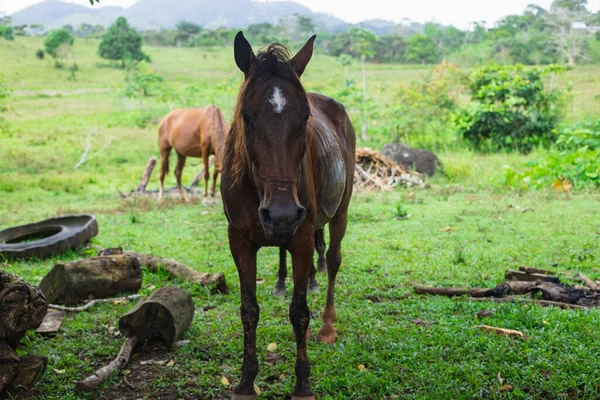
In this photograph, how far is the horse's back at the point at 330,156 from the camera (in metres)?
4.29

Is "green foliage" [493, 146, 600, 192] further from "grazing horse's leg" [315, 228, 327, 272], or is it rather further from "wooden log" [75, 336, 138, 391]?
"wooden log" [75, 336, 138, 391]

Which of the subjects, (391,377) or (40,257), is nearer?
(391,377)

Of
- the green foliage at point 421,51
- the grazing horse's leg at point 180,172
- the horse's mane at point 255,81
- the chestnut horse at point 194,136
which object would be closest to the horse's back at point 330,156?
the horse's mane at point 255,81

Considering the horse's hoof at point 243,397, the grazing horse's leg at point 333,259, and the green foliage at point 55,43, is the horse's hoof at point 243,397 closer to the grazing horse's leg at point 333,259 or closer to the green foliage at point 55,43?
the grazing horse's leg at point 333,259

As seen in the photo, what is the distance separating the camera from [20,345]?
468cm

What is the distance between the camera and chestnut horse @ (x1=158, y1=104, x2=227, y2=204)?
13.4 metres

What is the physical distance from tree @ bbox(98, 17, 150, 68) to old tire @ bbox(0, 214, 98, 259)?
38505 millimetres

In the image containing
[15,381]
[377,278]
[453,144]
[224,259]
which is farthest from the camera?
[453,144]

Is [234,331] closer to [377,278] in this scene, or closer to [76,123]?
[377,278]

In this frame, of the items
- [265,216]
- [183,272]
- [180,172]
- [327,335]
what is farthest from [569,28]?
[265,216]

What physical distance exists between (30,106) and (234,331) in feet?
99.7

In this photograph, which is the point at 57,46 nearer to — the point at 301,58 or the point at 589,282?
the point at 301,58

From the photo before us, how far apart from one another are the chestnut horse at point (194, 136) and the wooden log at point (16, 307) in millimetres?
9055

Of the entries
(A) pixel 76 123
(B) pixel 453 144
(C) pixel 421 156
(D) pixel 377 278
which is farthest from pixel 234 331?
(A) pixel 76 123
